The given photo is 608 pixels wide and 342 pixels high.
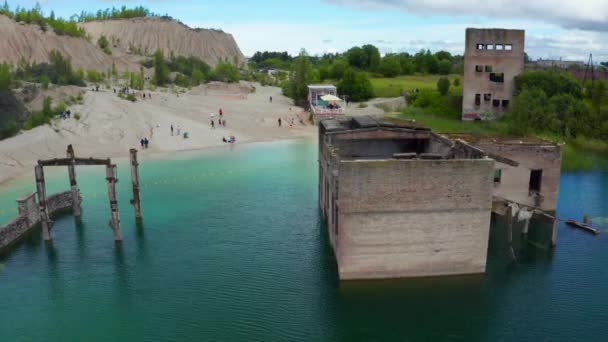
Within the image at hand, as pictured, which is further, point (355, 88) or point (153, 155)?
point (355, 88)

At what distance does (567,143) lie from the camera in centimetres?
6038

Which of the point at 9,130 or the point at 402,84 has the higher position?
the point at 402,84

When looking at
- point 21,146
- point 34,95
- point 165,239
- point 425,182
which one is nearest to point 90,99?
point 34,95

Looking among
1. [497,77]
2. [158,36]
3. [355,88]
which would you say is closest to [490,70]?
[497,77]

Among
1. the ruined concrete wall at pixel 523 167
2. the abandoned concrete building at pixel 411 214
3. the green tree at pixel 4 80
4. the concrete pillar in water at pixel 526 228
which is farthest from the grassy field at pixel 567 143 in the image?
the green tree at pixel 4 80

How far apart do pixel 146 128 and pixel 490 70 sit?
147ft

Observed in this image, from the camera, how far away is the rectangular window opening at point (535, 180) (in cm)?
3559

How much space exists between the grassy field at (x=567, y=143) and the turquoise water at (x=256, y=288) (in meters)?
15.6

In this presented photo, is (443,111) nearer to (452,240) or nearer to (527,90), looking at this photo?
(527,90)

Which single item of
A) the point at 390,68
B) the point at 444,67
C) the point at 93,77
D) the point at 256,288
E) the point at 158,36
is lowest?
the point at 256,288

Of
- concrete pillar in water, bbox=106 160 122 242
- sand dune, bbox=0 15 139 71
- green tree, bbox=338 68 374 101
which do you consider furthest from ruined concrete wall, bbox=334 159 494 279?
sand dune, bbox=0 15 139 71

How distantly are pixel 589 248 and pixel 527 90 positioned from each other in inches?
1466

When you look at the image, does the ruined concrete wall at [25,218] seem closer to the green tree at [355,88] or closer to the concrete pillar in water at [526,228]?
the concrete pillar in water at [526,228]

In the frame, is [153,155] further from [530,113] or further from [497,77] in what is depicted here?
[497,77]
